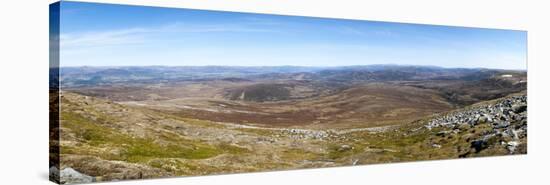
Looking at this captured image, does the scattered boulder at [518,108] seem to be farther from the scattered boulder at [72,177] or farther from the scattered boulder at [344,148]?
the scattered boulder at [72,177]

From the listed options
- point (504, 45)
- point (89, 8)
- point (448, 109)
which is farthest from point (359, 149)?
point (89, 8)

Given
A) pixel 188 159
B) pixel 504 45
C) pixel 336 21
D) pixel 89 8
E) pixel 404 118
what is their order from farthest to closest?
pixel 504 45 → pixel 404 118 → pixel 336 21 → pixel 188 159 → pixel 89 8

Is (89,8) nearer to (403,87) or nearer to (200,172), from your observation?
(200,172)

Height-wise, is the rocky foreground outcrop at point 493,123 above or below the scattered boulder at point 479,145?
above

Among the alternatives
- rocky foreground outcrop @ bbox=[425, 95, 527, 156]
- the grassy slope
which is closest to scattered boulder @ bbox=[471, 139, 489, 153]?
rocky foreground outcrop @ bbox=[425, 95, 527, 156]

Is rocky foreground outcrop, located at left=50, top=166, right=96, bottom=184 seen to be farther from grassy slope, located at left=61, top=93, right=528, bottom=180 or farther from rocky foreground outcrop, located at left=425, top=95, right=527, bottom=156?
rocky foreground outcrop, located at left=425, top=95, right=527, bottom=156

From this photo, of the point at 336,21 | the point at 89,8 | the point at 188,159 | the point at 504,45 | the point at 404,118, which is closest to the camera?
the point at 89,8

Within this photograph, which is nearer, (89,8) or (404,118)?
Result: (89,8)

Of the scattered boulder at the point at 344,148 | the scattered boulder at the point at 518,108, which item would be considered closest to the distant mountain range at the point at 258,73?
the scattered boulder at the point at 518,108

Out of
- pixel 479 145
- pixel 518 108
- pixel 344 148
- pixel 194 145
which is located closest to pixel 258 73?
pixel 194 145
